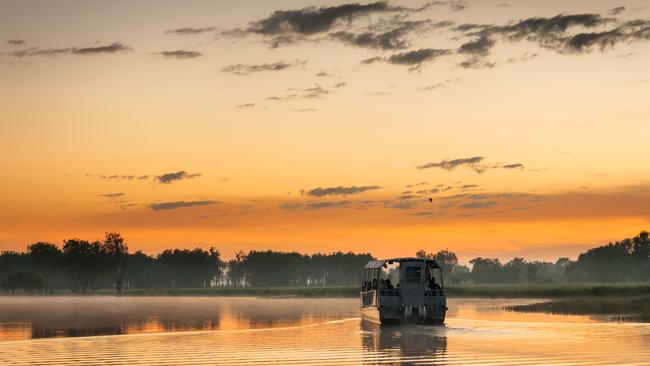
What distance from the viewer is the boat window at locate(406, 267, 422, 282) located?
59875 mm

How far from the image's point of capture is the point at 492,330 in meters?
51.3

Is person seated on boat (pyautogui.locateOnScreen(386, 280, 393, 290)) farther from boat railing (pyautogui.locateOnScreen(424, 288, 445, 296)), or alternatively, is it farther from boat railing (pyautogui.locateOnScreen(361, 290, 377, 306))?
boat railing (pyautogui.locateOnScreen(424, 288, 445, 296))

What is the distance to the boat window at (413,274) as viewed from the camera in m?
59.9

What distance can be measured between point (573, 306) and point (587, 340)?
53.8m

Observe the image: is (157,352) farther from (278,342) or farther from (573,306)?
(573,306)

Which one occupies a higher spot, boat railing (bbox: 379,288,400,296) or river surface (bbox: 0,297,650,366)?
boat railing (bbox: 379,288,400,296)

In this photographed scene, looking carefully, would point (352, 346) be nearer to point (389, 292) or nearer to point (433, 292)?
point (389, 292)

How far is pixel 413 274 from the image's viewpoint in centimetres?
6025

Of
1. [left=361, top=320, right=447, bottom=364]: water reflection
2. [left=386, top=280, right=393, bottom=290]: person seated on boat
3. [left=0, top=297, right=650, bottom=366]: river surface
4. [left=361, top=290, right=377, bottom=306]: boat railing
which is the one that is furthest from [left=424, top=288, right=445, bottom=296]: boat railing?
[left=361, top=290, right=377, bottom=306]: boat railing

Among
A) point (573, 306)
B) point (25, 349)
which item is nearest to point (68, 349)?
point (25, 349)

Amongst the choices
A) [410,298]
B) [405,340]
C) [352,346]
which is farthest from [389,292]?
[352,346]

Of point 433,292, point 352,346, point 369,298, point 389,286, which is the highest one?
point 389,286

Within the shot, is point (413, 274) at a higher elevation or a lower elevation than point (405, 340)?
higher

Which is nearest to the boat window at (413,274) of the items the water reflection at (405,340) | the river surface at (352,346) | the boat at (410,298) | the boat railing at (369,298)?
the boat at (410,298)
